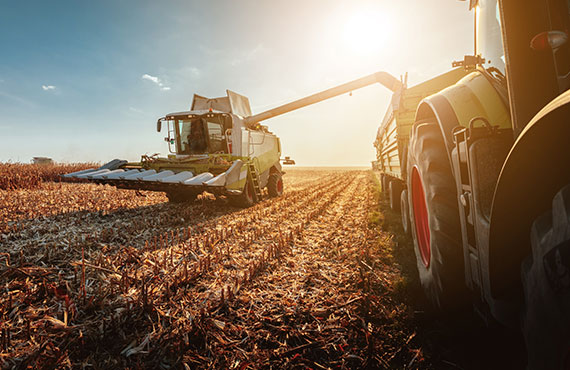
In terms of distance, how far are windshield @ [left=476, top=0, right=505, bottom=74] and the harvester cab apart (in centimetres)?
531

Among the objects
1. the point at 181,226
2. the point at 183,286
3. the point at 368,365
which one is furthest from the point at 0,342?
the point at 181,226

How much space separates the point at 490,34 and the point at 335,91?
35.6ft

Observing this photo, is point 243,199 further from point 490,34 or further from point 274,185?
point 490,34

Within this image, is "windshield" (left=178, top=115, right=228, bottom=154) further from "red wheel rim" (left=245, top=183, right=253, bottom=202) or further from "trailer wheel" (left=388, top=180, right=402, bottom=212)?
"trailer wheel" (left=388, top=180, right=402, bottom=212)

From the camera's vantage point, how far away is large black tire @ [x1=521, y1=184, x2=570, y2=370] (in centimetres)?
87

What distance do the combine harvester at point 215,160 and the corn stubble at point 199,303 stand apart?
7.10ft

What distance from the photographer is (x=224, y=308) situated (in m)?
2.63

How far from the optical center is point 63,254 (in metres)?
3.55

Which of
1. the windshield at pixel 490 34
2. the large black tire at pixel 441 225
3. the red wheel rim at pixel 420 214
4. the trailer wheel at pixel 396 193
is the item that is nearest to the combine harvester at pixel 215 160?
the trailer wheel at pixel 396 193

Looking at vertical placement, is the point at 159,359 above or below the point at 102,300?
below

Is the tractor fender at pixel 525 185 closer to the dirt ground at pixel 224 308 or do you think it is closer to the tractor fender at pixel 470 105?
the tractor fender at pixel 470 105

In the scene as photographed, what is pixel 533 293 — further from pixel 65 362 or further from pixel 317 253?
Answer: pixel 317 253

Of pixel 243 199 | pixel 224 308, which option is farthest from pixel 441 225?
pixel 243 199

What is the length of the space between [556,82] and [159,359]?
9.59 feet
